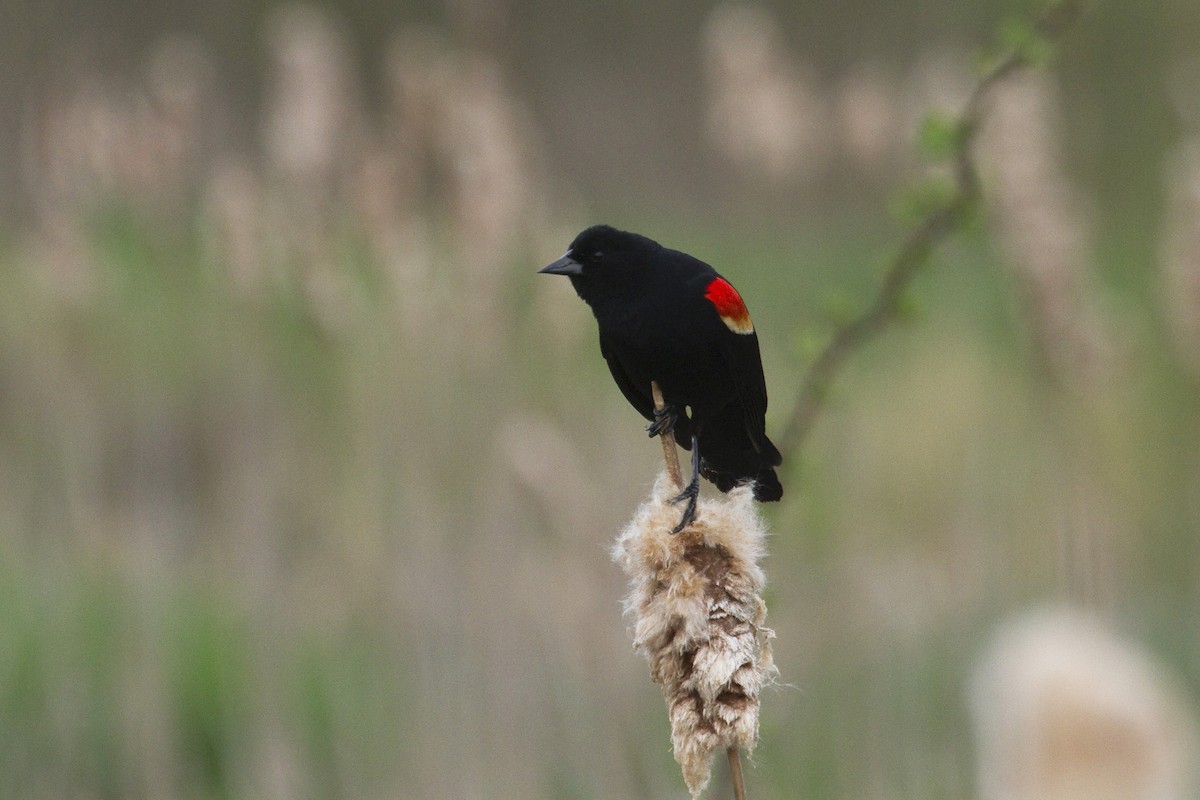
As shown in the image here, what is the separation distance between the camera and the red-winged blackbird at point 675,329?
1.15m

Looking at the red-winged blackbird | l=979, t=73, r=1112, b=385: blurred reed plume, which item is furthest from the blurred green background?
the red-winged blackbird

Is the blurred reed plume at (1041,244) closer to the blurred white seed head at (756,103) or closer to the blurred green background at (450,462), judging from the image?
the blurred green background at (450,462)

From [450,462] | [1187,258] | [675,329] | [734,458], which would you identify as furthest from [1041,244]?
[675,329]

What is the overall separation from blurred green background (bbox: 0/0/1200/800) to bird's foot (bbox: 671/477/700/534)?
0.39m

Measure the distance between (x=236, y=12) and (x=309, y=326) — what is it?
25.3 ft

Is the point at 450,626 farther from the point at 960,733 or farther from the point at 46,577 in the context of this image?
the point at 960,733

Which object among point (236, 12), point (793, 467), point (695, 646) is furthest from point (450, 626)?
point (236, 12)

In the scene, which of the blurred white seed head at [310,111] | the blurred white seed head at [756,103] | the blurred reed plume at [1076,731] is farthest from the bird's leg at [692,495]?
the blurred white seed head at [756,103]

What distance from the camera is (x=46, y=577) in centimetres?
330

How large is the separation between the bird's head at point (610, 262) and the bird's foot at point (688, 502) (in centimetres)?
19

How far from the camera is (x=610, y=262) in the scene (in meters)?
1.19

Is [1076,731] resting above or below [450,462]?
below

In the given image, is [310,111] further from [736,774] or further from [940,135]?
[736,774]

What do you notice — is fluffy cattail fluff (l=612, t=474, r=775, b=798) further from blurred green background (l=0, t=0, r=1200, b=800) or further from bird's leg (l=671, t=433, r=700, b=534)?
blurred green background (l=0, t=0, r=1200, b=800)
